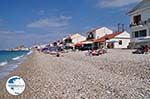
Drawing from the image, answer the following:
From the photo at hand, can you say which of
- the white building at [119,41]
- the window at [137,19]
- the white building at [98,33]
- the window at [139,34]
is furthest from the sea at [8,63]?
the white building at [98,33]

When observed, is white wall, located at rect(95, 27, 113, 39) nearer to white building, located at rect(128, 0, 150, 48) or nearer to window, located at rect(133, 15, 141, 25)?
white building, located at rect(128, 0, 150, 48)

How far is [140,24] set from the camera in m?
45.7

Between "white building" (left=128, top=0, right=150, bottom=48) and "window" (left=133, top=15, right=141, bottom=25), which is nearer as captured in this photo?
"white building" (left=128, top=0, right=150, bottom=48)

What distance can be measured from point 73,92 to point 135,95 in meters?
2.57

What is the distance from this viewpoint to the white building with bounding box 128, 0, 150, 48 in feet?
145

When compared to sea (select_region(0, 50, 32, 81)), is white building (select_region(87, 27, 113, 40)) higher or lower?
higher

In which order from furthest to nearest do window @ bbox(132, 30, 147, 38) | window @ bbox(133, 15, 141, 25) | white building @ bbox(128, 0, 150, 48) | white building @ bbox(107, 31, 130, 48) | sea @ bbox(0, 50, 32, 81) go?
1. white building @ bbox(107, 31, 130, 48)
2. window @ bbox(133, 15, 141, 25)
3. window @ bbox(132, 30, 147, 38)
4. white building @ bbox(128, 0, 150, 48)
5. sea @ bbox(0, 50, 32, 81)

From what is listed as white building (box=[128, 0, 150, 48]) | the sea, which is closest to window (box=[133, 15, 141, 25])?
white building (box=[128, 0, 150, 48])

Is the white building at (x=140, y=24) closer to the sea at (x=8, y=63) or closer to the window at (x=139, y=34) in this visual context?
the window at (x=139, y=34)

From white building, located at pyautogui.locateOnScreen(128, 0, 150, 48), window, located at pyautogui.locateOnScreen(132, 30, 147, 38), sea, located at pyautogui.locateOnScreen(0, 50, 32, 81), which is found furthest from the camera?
window, located at pyautogui.locateOnScreen(132, 30, 147, 38)

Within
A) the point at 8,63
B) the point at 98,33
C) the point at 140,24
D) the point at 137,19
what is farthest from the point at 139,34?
the point at 98,33

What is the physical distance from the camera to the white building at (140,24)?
145ft

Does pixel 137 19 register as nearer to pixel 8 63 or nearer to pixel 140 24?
pixel 140 24

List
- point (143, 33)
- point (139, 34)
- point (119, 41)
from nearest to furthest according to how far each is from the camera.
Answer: point (143, 33) → point (139, 34) → point (119, 41)
